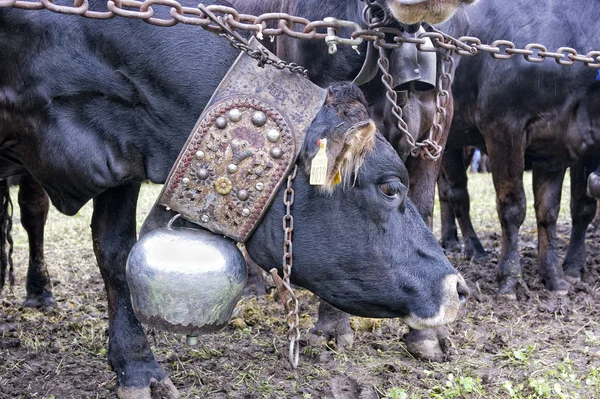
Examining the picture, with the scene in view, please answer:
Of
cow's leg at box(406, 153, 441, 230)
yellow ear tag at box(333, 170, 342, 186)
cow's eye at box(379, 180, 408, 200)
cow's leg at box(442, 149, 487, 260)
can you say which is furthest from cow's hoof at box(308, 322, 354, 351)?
cow's leg at box(442, 149, 487, 260)

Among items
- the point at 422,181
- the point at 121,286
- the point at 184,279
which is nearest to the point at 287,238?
the point at 184,279

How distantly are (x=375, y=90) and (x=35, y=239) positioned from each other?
2.81 m

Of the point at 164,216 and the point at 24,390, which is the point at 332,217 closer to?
the point at 164,216

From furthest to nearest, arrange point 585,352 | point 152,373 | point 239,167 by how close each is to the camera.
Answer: point 585,352 < point 152,373 < point 239,167

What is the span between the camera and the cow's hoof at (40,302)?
519cm

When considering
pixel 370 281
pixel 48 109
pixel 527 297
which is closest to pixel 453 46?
pixel 370 281

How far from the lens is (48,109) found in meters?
2.87

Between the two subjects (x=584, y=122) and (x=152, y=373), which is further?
(x=584, y=122)

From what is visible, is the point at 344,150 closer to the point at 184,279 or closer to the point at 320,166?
the point at 320,166

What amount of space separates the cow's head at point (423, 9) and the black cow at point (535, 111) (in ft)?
10.1

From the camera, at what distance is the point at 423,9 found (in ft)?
8.33

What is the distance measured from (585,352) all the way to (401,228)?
186 cm

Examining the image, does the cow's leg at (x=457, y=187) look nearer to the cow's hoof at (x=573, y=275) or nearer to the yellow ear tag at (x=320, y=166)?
the cow's hoof at (x=573, y=275)

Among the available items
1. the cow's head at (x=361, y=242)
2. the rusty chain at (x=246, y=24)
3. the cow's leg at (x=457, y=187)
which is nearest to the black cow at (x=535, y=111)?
the cow's leg at (x=457, y=187)
